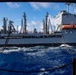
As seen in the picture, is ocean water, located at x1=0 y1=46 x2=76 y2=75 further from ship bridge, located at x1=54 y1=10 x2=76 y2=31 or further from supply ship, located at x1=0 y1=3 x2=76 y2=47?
ship bridge, located at x1=54 y1=10 x2=76 y2=31

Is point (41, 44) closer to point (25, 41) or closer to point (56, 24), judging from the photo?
point (25, 41)

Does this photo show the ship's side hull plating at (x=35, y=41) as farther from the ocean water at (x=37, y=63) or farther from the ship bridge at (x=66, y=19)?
the ocean water at (x=37, y=63)

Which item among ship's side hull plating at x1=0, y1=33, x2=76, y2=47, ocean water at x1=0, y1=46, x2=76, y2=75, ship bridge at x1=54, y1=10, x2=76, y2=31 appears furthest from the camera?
ship bridge at x1=54, y1=10, x2=76, y2=31

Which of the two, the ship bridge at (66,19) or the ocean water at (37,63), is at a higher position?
the ship bridge at (66,19)

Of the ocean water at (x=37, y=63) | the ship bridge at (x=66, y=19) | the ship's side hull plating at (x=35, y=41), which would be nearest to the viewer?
the ocean water at (x=37, y=63)

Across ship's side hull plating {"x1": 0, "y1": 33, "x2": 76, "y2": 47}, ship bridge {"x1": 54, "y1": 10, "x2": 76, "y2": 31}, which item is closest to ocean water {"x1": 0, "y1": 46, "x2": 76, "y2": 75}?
ship's side hull plating {"x1": 0, "y1": 33, "x2": 76, "y2": 47}

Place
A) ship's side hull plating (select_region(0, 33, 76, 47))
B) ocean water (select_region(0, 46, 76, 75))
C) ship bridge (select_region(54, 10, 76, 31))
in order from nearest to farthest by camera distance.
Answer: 1. ocean water (select_region(0, 46, 76, 75))
2. ship's side hull plating (select_region(0, 33, 76, 47))
3. ship bridge (select_region(54, 10, 76, 31))

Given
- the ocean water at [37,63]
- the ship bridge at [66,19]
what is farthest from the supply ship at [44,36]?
the ocean water at [37,63]

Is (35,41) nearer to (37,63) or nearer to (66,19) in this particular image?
(66,19)

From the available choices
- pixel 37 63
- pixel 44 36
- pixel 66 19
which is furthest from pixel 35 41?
pixel 37 63

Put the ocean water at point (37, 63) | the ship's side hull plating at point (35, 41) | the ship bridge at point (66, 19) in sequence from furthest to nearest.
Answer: the ship bridge at point (66, 19), the ship's side hull plating at point (35, 41), the ocean water at point (37, 63)

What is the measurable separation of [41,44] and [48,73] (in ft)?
136

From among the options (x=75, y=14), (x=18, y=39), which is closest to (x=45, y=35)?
(x=18, y=39)

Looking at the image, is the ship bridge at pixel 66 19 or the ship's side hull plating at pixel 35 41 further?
the ship bridge at pixel 66 19
